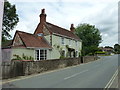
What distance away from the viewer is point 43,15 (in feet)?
89.3

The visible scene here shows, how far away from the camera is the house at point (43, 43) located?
66.7 feet

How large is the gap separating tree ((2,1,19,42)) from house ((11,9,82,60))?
8010mm

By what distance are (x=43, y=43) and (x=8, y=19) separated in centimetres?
1327

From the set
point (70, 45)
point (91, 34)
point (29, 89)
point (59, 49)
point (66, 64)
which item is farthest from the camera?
point (91, 34)

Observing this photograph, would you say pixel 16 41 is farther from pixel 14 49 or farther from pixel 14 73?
pixel 14 73

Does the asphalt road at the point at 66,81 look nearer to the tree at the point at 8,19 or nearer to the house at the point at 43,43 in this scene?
the house at the point at 43,43

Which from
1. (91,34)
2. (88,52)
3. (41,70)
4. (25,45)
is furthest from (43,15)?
(91,34)

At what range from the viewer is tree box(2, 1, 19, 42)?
100 ft

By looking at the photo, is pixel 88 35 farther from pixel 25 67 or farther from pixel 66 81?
pixel 66 81

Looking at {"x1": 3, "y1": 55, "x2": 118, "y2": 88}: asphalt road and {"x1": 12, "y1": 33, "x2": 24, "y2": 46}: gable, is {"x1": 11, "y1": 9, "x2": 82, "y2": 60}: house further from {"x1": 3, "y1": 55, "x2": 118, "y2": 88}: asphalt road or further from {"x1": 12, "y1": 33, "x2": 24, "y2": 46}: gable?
{"x1": 3, "y1": 55, "x2": 118, "y2": 88}: asphalt road

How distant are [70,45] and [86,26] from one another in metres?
36.8

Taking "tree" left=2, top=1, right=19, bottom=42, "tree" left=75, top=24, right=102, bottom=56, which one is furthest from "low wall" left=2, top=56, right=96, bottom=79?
"tree" left=75, top=24, right=102, bottom=56

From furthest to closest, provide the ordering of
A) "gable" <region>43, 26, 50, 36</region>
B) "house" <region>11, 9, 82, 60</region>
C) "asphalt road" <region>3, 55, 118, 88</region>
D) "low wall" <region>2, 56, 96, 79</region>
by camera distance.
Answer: "gable" <region>43, 26, 50, 36</region> < "house" <region>11, 9, 82, 60</region> < "low wall" <region>2, 56, 96, 79</region> < "asphalt road" <region>3, 55, 118, 88</region>

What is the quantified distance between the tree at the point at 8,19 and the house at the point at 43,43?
801 centimetres
